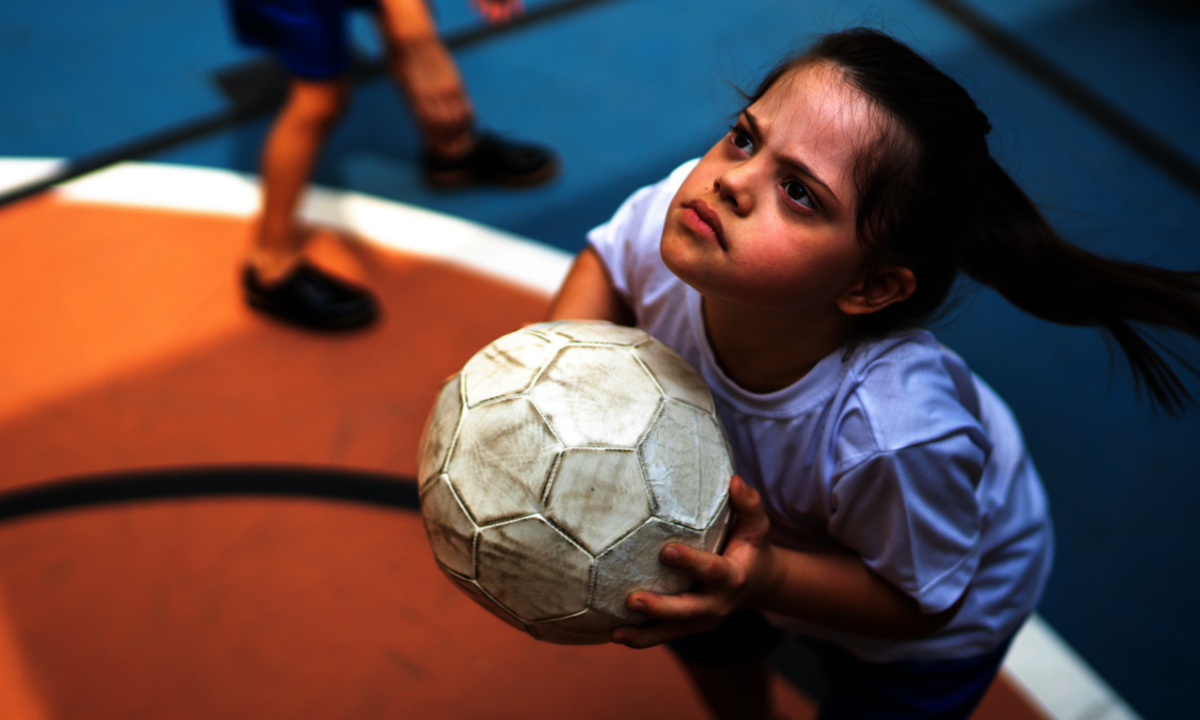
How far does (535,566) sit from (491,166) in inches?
87.4

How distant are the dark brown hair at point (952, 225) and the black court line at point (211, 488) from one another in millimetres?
1419

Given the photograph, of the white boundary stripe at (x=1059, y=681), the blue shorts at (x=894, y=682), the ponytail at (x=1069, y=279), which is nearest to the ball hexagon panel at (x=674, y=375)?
the ponytail at (x=1069, y=279)

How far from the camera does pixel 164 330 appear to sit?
2.53 meters

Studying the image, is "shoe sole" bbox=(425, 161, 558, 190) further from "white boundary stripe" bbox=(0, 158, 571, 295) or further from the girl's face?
the girl's face

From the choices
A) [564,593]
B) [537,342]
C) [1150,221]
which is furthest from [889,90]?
[1150,221]

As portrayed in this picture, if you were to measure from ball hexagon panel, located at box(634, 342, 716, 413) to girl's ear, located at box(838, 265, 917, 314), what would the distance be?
0.61ft

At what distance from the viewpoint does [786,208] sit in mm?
945

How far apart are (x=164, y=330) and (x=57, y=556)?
708 mm

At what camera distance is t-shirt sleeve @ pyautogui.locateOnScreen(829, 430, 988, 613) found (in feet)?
3.31

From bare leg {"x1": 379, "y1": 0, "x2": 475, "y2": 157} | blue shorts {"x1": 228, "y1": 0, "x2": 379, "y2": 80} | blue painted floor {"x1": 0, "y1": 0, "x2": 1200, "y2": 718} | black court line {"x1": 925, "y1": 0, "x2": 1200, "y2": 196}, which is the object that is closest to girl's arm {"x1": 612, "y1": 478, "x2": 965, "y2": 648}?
blue painted floor {"x1": 0, "y1": 0, "x2": 1200, "y2": 718}

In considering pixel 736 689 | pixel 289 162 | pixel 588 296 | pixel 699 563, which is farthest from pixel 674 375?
pixel 289 162

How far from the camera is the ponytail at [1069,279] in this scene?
1134 millimetres

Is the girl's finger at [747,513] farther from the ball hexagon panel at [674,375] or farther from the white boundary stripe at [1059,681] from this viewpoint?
the white boundary stripe at [1059,681]

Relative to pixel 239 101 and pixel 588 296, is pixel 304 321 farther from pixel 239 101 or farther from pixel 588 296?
pixel 588 296
